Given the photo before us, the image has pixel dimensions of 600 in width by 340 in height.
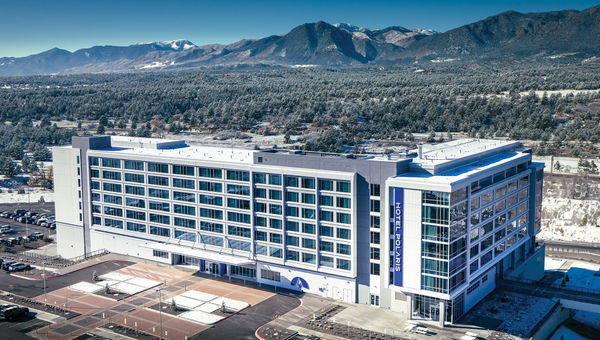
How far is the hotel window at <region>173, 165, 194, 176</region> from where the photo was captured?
68375 mm

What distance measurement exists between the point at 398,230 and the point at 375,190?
477 centimetres

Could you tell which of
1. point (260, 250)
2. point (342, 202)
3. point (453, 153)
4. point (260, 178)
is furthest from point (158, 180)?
point (453, 153)

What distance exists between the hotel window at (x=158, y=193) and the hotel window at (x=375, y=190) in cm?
2649

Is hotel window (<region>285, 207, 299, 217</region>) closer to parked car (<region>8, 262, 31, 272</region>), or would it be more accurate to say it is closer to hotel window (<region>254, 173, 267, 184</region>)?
hotel window (<region>254, 173, 267, 184</region>)

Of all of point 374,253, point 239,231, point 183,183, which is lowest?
point 374,253

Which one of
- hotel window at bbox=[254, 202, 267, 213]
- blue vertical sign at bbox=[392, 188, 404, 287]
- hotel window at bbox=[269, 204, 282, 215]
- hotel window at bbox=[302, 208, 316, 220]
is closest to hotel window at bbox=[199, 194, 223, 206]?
hotel window at bbox=[254, 202, 267, 213]

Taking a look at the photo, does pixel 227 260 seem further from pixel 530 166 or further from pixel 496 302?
pixel 530 166

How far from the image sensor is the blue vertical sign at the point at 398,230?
178ft

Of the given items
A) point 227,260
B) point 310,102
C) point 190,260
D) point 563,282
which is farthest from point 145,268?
point 310,102

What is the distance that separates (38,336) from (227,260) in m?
19.7

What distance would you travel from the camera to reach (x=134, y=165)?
72.8m

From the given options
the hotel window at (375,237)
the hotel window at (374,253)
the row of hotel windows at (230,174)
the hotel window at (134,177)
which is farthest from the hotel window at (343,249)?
the hotel window at (134,177)

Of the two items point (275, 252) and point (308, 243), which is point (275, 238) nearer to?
point (275, 252)

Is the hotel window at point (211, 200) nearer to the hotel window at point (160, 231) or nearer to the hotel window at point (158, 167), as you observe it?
the hotel window at point (158, 167)
